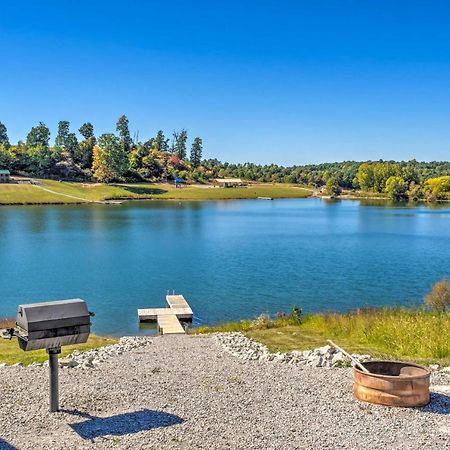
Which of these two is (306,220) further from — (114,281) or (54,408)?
(54,408)

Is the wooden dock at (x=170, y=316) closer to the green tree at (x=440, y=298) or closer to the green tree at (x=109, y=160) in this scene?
the green tree at (x=440, y=298)

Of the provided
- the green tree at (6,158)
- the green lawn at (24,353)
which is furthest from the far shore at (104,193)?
the green lawn at (24,353)

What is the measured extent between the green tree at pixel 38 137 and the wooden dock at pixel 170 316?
149006 millimetres

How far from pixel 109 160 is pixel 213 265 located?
115470mm

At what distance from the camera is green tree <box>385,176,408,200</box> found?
19400 cm

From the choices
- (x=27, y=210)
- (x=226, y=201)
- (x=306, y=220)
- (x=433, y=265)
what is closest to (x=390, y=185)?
(x=226, y=201)

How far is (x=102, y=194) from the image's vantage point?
140 metres

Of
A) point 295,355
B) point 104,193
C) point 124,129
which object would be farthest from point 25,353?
point 124,129

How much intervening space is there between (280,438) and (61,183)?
145 meters

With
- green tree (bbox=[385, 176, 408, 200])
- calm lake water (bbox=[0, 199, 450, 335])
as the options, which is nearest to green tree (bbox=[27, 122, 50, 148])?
calm lake water (bbox=[0, 199, 450, 335])

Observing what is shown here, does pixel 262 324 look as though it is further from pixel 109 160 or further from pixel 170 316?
pixel 109 160

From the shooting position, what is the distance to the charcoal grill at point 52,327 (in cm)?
1040

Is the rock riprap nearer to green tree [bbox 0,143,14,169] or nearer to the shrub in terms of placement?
the shrub

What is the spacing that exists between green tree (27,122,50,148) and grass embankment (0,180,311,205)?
28729 mm
